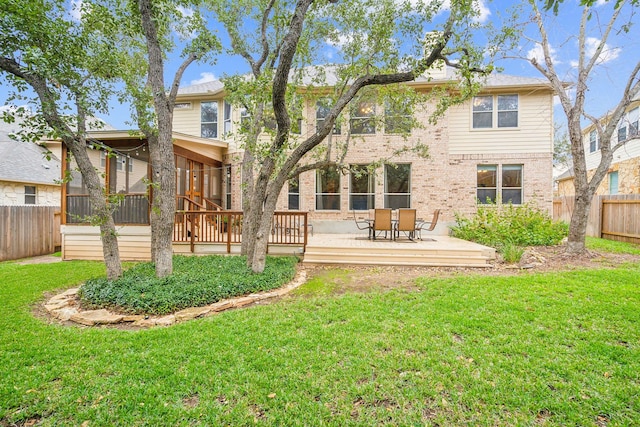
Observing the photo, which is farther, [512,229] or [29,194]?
[29,194]

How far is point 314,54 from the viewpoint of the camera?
8.05m

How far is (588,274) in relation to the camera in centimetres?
596

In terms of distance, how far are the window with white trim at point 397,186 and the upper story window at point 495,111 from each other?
11.0 feet

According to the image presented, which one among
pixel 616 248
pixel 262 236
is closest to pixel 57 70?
pixel 262 236

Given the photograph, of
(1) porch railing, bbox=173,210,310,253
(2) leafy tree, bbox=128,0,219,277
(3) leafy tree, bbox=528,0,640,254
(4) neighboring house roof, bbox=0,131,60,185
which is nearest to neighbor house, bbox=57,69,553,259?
(1) porch railing, bbox=173,210,310,253

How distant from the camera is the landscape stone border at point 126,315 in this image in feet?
13.3

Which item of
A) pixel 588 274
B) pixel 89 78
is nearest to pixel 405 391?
pixel 588 274

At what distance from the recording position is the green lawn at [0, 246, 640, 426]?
2217 mm

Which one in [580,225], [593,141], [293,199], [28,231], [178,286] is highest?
[593,141]

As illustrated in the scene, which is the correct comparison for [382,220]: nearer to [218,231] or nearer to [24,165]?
[218,231]

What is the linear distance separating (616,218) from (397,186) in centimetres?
802

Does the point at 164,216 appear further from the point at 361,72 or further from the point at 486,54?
the point at 486,54

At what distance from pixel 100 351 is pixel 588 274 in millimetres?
8347

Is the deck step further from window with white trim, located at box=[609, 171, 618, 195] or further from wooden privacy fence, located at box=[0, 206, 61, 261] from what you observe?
window with white trim, located at box=[609, 171, 618, 195]
